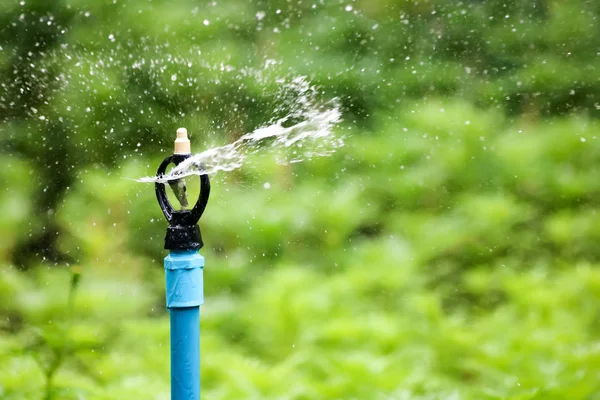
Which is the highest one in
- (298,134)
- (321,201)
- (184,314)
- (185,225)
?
(298,134)

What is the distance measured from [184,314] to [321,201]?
1.25 metres

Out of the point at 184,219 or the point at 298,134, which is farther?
the point at 298,134

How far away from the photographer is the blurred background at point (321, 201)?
5.19 feet

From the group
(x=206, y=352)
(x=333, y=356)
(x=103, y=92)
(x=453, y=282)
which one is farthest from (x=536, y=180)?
(x=103, y=92)

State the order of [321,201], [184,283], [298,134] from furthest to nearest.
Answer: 1. [298,134]
2. [321,201]
3. [184,283]

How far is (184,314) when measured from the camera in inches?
36.1

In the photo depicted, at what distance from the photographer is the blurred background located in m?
1.58

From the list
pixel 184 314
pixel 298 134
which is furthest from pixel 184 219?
pixel 298 134

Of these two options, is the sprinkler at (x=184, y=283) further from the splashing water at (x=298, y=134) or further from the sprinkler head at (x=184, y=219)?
the splashing water at (x=298, y=134)

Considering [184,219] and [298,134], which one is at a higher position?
[298,134]

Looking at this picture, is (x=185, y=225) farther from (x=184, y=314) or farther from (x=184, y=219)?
(x=184, y=314)

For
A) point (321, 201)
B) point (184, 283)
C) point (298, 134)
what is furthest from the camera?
point (298, 134)

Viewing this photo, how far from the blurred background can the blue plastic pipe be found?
457 millimetres

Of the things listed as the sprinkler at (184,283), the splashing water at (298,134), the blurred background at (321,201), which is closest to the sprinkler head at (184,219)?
the sprinkler at (184,283)
